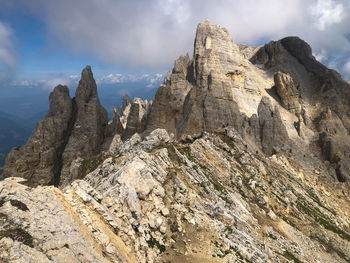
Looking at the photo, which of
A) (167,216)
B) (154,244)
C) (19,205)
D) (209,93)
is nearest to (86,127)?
(209,93)

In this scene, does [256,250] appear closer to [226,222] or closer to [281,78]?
[226,222]

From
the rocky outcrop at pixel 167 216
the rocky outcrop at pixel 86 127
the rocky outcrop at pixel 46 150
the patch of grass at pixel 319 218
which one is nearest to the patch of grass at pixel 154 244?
the rocky outcrop at pixel 167 216

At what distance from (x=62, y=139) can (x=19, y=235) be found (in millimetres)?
71111

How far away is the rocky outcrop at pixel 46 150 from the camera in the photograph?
228ft

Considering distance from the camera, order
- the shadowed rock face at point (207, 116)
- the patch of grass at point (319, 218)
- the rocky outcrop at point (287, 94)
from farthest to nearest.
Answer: the rocky outcrop at point (287, 94) → the shadowed rock face at point (207, 116) → the patch of grass at point (319, 218)

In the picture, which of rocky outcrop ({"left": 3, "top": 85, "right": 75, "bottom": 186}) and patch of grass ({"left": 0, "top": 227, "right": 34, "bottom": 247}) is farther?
rocky outcrop ({"left": 3, "top": 85, "right": 75, "bottom": 186})

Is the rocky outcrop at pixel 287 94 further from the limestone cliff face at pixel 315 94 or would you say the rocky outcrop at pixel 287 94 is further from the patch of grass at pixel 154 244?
the patch of grass at pixel 154 244

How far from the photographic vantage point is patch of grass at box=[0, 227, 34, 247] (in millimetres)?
12273

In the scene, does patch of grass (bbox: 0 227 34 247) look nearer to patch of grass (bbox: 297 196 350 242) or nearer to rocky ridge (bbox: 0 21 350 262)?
rocky ridge (bbox: 0 21 350 262)

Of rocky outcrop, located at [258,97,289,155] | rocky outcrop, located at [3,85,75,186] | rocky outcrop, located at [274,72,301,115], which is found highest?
rocky outcrop, located at [274,72,301,115]

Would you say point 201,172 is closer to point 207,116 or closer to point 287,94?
point 207,116

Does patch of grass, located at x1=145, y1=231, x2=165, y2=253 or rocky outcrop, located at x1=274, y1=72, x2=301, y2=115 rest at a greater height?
rocky outcrop, located at x1=274, y1=72, x2=301, y2=115

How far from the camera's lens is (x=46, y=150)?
73.4 meters

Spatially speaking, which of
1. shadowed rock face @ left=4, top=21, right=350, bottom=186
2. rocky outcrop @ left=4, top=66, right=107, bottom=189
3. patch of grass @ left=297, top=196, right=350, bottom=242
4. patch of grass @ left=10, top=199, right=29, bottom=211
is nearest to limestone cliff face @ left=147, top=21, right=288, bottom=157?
shadowed rock face @ left=4, top=21, right=350, bottom=186
